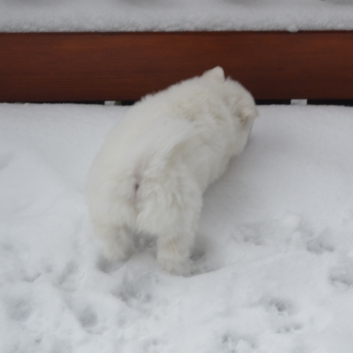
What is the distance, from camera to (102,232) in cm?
147

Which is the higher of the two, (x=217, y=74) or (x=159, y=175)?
(x=217, y=74)

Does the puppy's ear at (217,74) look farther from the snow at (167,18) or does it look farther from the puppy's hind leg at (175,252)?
the puppy's hind leg at (175,252)

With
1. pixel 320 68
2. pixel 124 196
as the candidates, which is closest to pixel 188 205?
pixel 124 196

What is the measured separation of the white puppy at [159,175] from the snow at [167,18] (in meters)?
0.88

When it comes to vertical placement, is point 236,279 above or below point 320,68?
below

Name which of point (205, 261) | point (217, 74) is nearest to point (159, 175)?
point (205, 261)

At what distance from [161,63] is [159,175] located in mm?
1349

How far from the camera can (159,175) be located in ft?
4.43

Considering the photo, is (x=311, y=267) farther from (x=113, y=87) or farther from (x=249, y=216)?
(x=113, y=87)

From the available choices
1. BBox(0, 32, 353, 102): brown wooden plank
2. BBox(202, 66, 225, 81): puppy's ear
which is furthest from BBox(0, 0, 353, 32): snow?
BBox(202, 66, 225, 81): puppy's ear

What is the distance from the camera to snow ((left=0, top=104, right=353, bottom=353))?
1.27m

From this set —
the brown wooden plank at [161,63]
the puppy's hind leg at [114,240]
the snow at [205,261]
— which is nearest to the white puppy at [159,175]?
the puppy's hind leg at [114,240]

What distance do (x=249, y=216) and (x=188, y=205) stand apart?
46 centimetres

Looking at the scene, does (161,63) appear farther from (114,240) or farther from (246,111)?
(114,240)
